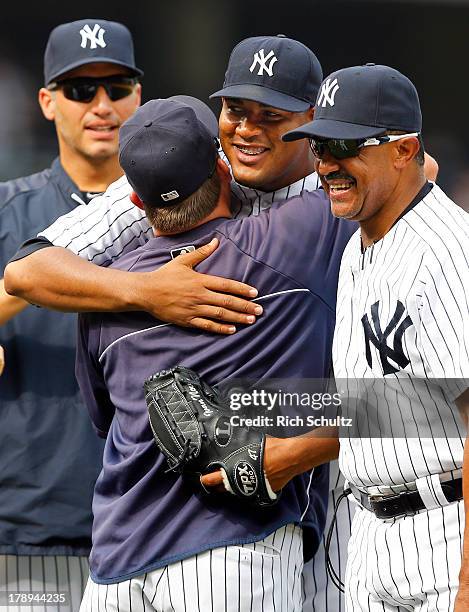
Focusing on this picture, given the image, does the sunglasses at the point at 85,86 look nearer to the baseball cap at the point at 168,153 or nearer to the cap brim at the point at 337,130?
the baseball cap at the point at 168,153

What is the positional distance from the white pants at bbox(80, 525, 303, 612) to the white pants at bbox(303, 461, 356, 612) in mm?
451

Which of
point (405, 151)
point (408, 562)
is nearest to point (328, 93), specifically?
point (405, 151)

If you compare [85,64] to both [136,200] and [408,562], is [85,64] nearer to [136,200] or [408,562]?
[136,200]

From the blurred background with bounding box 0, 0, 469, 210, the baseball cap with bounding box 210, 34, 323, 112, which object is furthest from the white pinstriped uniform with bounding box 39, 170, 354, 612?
the blurred background with bounding box 0, 0, 469, 210

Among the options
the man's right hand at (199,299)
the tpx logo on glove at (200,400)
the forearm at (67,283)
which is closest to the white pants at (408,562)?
the tpx logo on glove at (200,400)

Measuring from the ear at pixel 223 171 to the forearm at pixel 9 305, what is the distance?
2.53 ft

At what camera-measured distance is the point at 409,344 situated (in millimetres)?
2209

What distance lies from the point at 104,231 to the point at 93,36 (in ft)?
3.59

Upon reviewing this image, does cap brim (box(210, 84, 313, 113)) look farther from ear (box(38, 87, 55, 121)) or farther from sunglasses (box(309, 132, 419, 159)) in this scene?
ear (box(38, 87, 55, 121))

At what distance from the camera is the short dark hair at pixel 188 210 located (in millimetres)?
2596

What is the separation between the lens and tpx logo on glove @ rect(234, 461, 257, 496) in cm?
245

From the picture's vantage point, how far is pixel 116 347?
8.67ft

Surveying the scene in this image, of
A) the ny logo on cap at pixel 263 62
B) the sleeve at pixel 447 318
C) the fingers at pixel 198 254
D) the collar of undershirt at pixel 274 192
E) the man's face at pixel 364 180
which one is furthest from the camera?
the collar of undershirt at pixel 274 192

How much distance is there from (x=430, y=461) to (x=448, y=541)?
162mm
